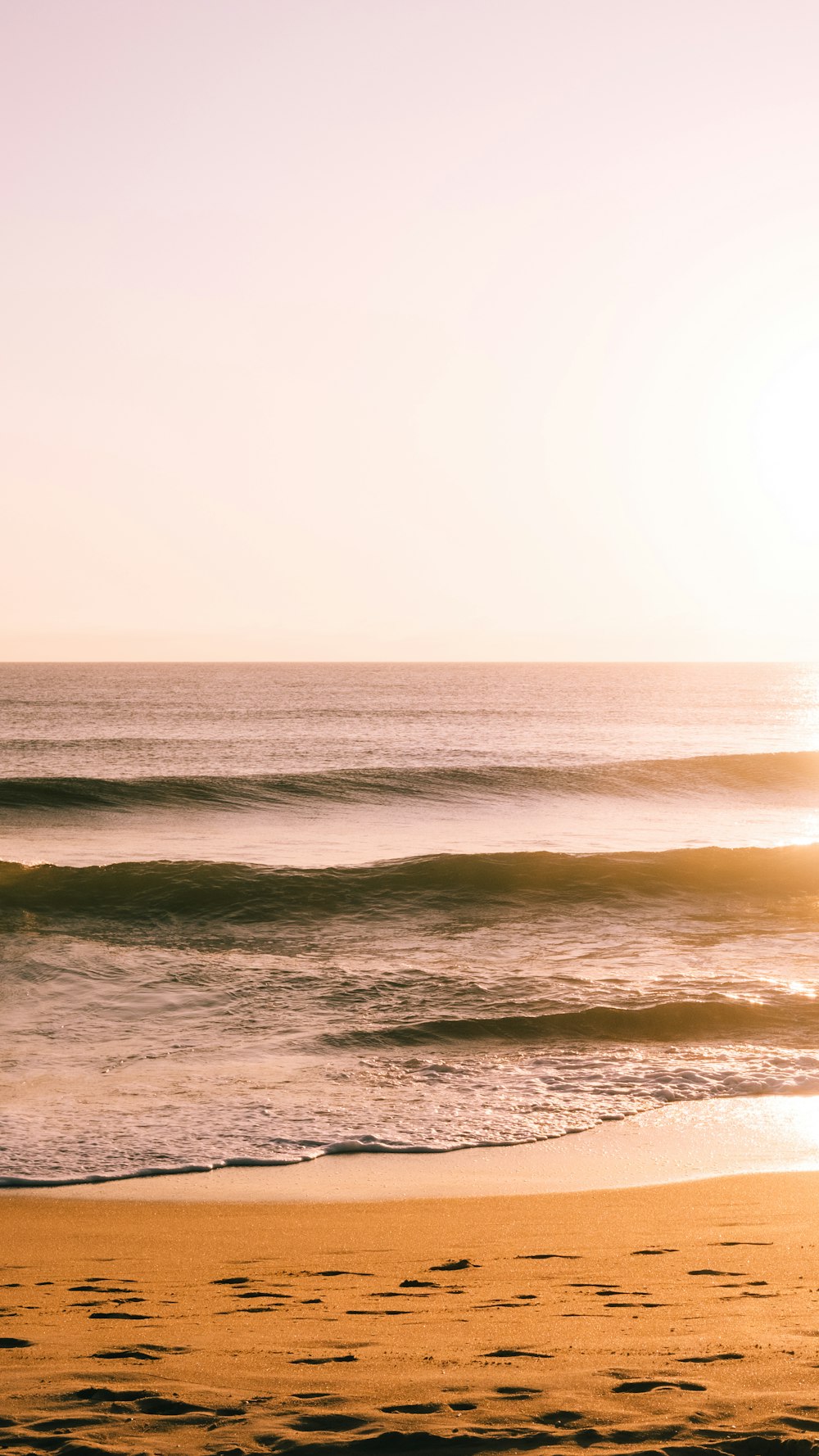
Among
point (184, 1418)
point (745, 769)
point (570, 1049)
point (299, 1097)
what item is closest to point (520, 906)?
point (570, 1049)

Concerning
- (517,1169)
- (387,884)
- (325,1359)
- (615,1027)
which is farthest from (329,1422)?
(387,884)

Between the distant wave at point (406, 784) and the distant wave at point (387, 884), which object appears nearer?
the distant wave at point (387, 884)

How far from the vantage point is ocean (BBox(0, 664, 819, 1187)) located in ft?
28.1

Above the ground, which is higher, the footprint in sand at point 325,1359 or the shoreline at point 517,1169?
the footprint in sand at point 325,1359

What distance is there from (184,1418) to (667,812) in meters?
28.0

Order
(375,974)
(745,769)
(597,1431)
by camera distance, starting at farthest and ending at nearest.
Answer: (745,769) < (375,974) < (597,1431)

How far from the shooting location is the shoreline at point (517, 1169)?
272 inches

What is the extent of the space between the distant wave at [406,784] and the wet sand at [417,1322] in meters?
23.1

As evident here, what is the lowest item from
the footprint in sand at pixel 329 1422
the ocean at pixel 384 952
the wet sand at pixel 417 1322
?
the ocean at pixel 384 952

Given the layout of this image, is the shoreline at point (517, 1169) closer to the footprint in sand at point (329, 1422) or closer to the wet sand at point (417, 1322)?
the wet sand at point (417, 1322)

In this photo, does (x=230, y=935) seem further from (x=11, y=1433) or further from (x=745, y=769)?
(x=745, y=769)

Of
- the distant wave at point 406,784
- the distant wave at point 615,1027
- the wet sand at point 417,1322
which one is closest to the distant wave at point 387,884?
the distant wave at point 615,1027

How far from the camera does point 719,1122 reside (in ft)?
27.2

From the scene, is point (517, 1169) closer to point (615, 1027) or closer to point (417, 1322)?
point (417, 1322)
